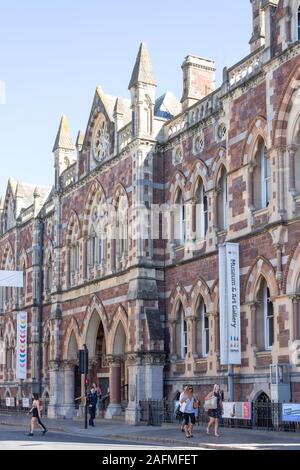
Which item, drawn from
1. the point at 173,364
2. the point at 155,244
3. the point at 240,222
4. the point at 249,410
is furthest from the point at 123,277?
the point at 249,410

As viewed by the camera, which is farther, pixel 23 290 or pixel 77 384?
pixel 23 290

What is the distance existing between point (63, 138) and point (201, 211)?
1428cm

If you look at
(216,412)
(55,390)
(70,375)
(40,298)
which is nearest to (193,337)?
(216,412)

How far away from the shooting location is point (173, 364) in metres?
31.4

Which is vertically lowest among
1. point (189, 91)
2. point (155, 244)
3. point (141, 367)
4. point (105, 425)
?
point (105, 425)

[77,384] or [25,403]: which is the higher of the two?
[77,384]

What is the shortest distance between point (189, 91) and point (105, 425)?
13477 mm

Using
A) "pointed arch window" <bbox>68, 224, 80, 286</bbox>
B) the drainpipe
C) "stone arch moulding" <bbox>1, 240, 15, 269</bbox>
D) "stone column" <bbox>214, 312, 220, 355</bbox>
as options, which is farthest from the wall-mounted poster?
"stone arch moulding" <bbox>1, 240, 15, 269</bbox>

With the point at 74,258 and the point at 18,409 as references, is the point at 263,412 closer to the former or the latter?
the point at 74,258

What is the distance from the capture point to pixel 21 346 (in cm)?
4600

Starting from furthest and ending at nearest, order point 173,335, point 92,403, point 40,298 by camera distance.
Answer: point 40,298 < point 92,403 < point 173,335

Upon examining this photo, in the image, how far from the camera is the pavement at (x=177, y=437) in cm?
2036
